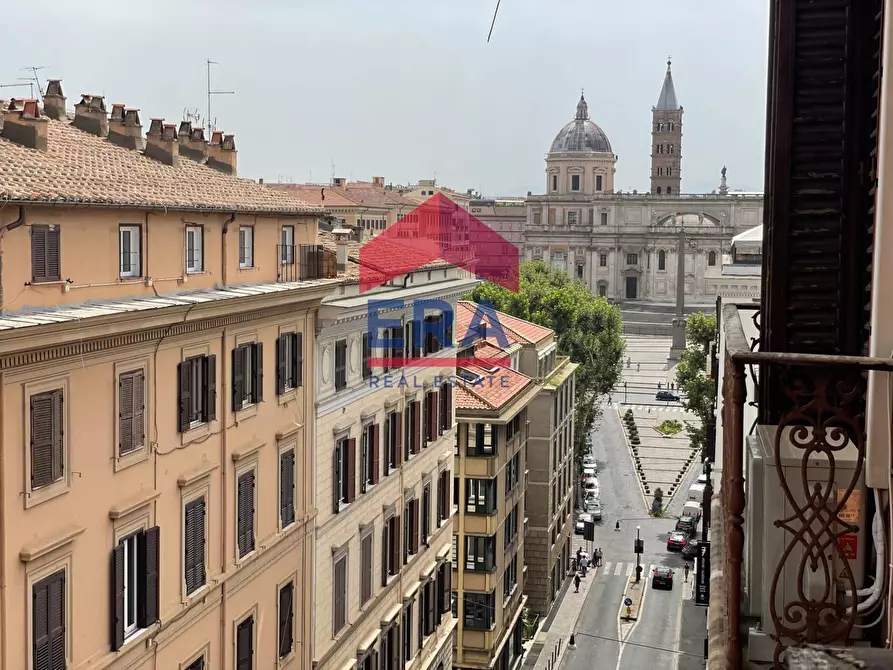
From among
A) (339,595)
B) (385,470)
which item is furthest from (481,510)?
(339,595)

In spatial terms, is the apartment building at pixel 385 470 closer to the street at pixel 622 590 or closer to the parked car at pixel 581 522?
the street at pixel 622 590

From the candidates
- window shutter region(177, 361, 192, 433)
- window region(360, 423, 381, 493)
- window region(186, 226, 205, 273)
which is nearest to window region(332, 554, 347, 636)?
window region(360, 423, 381, 493)

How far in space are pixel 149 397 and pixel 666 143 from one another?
141 meters

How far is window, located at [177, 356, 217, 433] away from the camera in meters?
14.3

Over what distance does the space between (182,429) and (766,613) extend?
375 inches

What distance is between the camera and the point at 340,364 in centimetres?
1969

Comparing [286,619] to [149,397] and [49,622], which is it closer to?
[149,397]

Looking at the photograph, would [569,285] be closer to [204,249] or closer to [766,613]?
[204,249]

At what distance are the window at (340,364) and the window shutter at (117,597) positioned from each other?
7072 mm

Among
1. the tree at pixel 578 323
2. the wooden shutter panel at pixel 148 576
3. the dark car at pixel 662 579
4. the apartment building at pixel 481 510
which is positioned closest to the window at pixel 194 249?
the wooden shutter panel at pixel 148 576

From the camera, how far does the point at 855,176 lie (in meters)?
6.68

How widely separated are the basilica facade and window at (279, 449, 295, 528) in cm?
11217

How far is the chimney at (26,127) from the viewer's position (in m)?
12.8

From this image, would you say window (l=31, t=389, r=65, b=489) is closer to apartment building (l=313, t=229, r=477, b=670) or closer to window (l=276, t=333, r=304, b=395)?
window (l=276, t=333, r=304, b=395)
